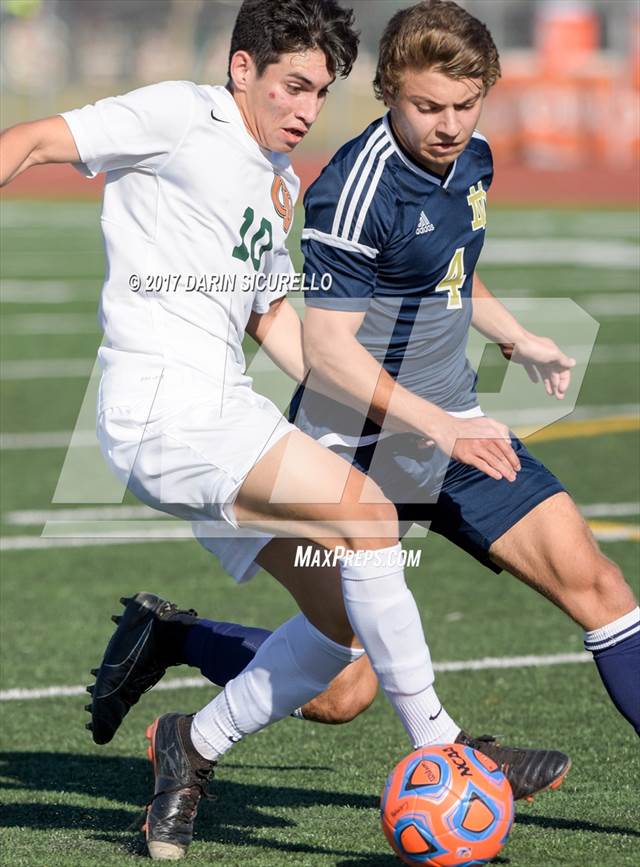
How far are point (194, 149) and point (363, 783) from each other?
Answer: 223 centimetres

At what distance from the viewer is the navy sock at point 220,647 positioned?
211 inches

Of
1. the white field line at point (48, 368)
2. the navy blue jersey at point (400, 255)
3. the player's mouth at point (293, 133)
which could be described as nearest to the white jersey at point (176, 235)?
the player's mouth at point (293, 133)

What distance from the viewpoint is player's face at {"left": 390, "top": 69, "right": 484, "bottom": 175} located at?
464 cm

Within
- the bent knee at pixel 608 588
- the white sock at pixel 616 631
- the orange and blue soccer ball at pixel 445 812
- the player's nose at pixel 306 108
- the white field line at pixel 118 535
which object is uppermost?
the player's nose at pixel 306 108

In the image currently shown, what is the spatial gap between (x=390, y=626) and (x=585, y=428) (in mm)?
8006

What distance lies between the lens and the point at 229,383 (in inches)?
185

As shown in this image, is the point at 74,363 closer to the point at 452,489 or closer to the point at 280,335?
the point at 280,335

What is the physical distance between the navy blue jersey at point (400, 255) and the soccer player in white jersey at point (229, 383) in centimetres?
20

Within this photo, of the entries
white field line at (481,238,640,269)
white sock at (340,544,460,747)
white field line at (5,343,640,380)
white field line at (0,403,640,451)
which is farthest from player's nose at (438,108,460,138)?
white field line at (481,238,640,269)

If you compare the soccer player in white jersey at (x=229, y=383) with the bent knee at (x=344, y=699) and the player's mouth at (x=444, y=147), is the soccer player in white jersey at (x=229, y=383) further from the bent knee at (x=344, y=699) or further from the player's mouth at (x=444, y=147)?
the bent knee at (x=344, y=699)

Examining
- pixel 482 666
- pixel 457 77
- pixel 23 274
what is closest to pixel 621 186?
pixel 23 274

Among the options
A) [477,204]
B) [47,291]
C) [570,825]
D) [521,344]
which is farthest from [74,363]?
[570,825]

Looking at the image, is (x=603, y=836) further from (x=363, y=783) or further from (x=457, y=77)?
(x=457, y=77)

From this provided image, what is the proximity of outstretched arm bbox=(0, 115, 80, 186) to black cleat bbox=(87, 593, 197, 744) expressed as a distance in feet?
5.71
